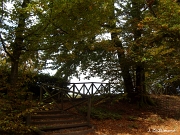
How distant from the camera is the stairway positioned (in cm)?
711

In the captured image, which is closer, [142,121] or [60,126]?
[60,126]

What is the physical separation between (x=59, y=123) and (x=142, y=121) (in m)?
4.02

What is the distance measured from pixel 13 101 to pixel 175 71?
7.25 m

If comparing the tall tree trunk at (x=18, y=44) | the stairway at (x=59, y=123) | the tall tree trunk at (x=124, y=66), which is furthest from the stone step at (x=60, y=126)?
the tall tree trunk at (x=124, y=66)

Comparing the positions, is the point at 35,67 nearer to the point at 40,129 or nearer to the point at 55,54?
the point at 55,54

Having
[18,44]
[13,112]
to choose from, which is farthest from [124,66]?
[13,112]

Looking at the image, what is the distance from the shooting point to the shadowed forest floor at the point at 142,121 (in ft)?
27.0

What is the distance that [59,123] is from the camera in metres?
7.90

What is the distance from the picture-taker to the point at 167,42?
9.02 m

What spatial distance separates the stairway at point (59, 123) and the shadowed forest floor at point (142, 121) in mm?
563

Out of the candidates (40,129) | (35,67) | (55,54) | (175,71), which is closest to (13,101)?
(40,129)

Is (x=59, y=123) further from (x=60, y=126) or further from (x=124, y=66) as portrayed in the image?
(x=124, y=66)

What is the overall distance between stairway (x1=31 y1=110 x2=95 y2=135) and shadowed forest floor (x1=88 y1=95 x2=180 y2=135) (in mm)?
563

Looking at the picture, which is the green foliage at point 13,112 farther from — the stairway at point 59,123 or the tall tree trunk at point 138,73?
the tall tree trunk at point 138,73
